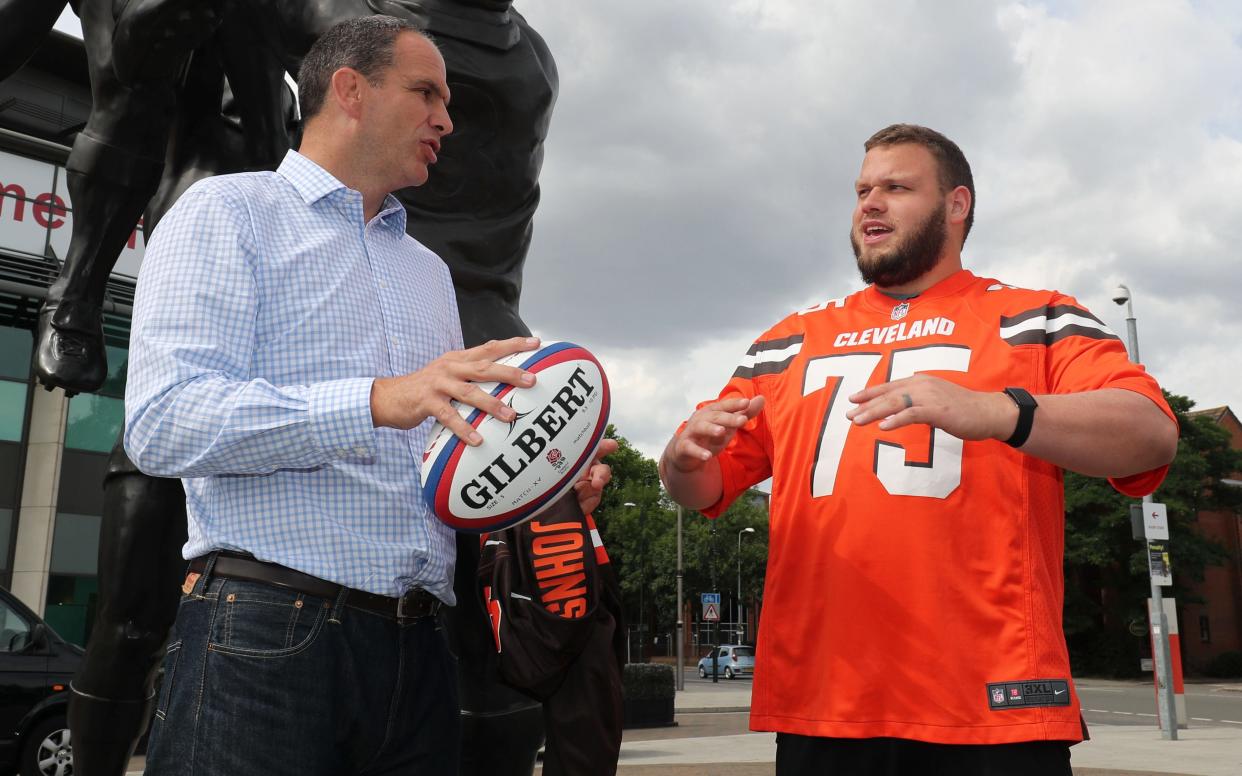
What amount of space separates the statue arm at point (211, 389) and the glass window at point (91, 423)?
1978 cm

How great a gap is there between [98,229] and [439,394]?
2.48m

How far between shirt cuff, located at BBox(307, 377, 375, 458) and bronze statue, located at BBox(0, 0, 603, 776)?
1.06 metres

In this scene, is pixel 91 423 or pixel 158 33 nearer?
pixel 158 33

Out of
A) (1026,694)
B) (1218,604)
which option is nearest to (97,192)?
(1026,694)

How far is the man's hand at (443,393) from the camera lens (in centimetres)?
183

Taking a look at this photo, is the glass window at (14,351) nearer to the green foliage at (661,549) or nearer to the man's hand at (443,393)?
the man's hand at (443,393)

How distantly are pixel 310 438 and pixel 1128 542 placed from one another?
5018 cm

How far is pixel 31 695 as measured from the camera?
29.7ft

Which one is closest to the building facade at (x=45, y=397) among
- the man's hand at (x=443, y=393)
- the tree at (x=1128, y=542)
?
the man's hand at (x=443, y=393)

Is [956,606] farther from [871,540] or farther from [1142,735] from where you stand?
[1142,735]

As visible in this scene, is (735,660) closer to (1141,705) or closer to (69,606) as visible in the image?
(1141,705)

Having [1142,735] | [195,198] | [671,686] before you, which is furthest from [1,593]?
[1142,735]

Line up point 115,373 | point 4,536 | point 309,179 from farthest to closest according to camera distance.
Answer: point 115,373, point 4,536, point 309,179

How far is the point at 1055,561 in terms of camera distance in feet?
8.17
